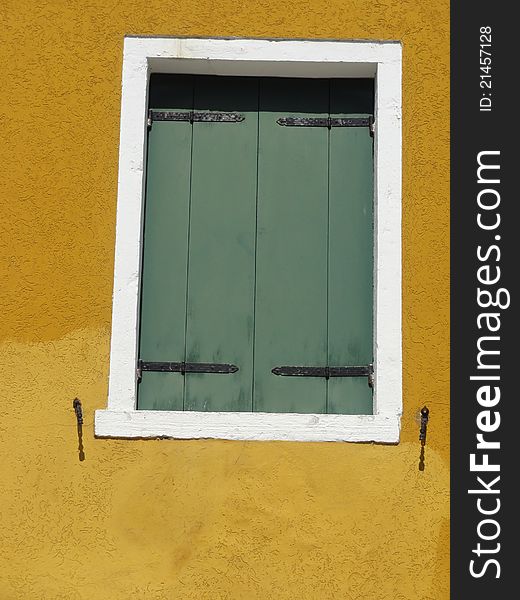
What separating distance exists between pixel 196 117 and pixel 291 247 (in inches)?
31.3

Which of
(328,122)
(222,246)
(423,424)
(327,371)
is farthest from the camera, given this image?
(328,122)

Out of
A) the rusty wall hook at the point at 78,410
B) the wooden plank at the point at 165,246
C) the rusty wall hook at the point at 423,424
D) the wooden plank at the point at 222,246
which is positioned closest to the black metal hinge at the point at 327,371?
the wooden plank at the point at 222,246

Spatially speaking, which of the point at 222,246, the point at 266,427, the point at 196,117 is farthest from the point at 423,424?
the point at 196,117

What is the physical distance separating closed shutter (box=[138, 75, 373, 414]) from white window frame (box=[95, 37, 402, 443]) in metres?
0.10

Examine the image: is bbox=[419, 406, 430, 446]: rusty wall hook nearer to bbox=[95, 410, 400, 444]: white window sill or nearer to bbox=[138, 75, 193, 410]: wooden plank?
bbox=[95, 410, 400, 444]: white window sill

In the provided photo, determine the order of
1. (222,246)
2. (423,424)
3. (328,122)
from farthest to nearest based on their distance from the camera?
(328,122) → (222,246) → (423,424)

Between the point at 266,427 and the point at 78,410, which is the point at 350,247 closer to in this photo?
the point at 266,427

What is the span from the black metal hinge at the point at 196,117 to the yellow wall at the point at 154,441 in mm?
257

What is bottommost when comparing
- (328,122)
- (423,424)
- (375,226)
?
(423,424)

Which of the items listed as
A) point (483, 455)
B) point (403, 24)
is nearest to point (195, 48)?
point (403, 24)

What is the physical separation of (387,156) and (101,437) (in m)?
1.86

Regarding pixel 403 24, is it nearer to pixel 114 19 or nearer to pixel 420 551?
pixel 114 19

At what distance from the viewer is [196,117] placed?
5605mm

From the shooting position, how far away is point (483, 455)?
17.0 ft
